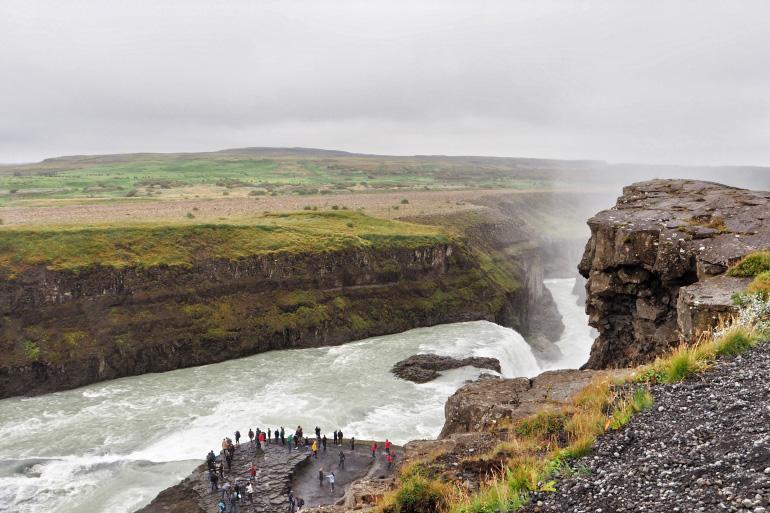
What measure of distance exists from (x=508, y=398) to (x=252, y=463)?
17145 mm

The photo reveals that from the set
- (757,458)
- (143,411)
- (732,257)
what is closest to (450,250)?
(143,411)

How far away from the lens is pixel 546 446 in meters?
11.4

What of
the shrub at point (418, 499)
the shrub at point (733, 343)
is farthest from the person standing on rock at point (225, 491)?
the shrub at point (733, 343)

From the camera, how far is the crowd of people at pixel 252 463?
25.2m

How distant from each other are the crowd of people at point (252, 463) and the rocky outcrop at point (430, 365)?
10615mm

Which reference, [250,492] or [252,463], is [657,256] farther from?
[252,463]

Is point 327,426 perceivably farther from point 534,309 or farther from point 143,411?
point 534,309

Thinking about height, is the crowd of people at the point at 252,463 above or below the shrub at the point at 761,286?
below

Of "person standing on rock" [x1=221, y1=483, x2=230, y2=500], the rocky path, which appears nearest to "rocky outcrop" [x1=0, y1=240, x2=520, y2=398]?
"person standing on rock" [x1=221, y1=483, x2=230, y2=500]

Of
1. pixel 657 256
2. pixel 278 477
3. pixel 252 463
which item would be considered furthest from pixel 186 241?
pixel 657 256

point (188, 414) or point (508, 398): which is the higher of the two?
point (508, 398)

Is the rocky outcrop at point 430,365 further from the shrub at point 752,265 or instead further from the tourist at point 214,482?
the shrub at point 752,265

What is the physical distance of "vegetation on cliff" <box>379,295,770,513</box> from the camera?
8992 mm

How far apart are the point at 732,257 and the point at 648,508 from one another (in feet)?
55.7
